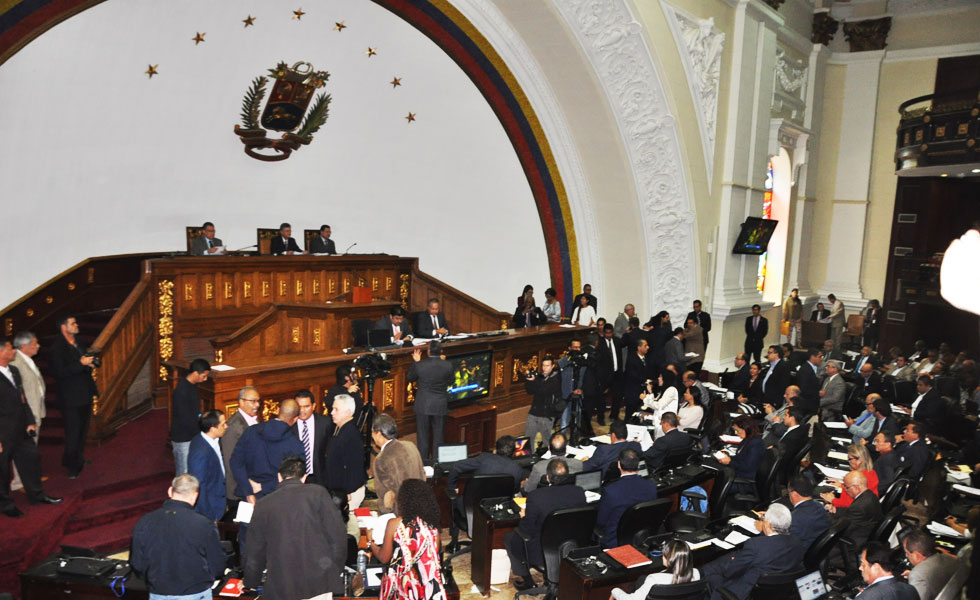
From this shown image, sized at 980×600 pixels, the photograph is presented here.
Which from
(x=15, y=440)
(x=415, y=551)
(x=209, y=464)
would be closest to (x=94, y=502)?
(x=15, y=440)

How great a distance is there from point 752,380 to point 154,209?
9325 mm

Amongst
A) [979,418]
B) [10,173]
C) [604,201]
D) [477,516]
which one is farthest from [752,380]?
[10,173]

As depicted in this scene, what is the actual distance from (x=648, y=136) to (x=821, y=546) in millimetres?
8561

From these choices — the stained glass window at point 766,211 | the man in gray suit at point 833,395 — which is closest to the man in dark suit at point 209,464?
the man in gray suit at point 833,395

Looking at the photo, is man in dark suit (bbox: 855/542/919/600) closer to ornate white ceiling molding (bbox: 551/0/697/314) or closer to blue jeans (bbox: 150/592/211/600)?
blue jeans (bbox: 150/592/211/600)

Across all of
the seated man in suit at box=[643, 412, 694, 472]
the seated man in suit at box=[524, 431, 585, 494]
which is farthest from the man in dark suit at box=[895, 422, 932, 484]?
the seated man in suit at box=[524, 431, 585, 494]

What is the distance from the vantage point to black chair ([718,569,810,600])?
4.34 metres

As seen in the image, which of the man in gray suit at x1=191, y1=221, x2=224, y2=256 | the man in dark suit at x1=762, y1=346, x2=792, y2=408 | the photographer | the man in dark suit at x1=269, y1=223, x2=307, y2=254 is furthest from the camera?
the man in dark suit at x1=269, y1=223, x2=307, y2=254

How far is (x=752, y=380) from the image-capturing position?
962 cm

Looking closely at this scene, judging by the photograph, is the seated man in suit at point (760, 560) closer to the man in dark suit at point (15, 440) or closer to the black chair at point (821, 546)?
the black chair at point (821, 546)

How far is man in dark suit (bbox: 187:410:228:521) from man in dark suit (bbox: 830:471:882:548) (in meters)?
4.62

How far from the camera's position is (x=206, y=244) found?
9812 millimetres

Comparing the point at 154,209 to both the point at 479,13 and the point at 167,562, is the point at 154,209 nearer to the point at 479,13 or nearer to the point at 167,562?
the point at 479,13

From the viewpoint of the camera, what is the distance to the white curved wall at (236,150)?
901 cm
